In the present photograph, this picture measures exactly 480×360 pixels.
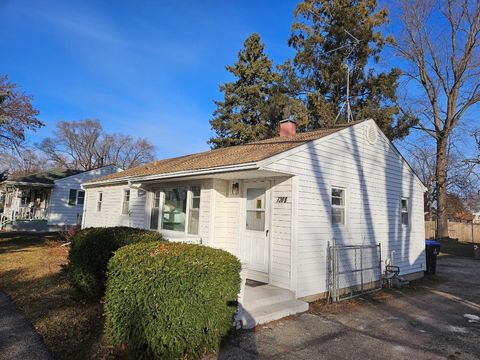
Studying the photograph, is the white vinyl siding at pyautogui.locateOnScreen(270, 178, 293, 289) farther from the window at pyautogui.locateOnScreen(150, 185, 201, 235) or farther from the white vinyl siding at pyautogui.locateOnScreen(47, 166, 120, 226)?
the white vinyl siding at pyautogui.locateOnScreen(47, 166, 120, 226)

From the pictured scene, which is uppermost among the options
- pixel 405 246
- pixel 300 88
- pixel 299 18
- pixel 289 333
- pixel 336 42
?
pixel 299 18

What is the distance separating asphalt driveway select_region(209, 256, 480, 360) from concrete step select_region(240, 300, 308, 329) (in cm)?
13

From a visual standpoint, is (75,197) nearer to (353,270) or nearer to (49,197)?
(49,197)

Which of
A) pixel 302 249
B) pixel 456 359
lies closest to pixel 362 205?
pixel 302 249

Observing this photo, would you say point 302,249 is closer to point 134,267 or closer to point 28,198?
point 134,267

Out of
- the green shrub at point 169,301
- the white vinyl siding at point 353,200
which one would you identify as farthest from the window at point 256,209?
the green shrub at point 169,301

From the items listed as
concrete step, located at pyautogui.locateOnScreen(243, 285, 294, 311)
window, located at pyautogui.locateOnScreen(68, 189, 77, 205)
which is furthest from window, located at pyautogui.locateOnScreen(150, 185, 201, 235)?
window, located at pyautogui.locateOnScreen(68, 189, 77, 205)

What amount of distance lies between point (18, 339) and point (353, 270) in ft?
22.5

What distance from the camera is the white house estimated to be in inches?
268

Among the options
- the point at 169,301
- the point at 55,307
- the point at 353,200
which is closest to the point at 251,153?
the point at 353,200

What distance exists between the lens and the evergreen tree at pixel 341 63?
70.3ft

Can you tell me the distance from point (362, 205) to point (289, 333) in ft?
15.3

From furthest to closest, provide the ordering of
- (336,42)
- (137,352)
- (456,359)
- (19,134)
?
1. (336,42)
2. (19,134)
3. (456,359)
4. (137,352)

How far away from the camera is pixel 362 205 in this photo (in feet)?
28.2
